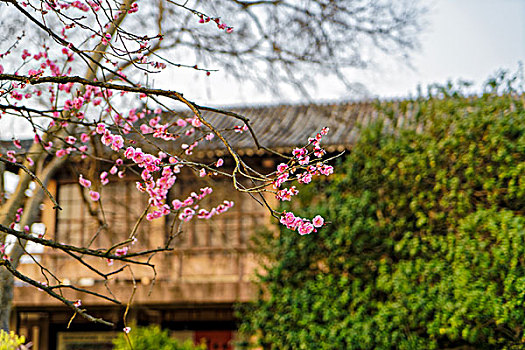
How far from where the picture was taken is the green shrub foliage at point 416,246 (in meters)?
7.14

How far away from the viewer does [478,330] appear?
712 cm

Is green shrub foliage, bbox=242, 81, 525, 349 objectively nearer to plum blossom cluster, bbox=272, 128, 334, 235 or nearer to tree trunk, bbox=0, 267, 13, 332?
tree trunk, bbox=0, 267, 13, 332

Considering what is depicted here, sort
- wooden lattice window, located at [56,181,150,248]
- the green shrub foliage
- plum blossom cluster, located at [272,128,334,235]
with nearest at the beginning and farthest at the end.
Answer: plum blossom cluster, located at [272,128,334,235] → the green shrub foliage → wooden lattice window, located at [56,181,150,248]

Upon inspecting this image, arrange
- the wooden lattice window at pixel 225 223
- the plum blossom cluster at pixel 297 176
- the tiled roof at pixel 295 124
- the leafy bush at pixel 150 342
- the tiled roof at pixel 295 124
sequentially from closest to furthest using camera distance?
1. the plum blossom cluster at pixel 297 176
2. the leafy bush at pixel 150 342
3. the tiled roof at pixel 295 124
4. the tiled roof at pixel 295 124
5. the wooden lattice window at pixel 225 223

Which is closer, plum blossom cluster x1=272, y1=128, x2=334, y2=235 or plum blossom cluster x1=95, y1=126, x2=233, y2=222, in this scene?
plum blossom cluster x1=272, y1=128, x2=334, y2=235

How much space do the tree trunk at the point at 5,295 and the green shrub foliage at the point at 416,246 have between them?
330 centimetres

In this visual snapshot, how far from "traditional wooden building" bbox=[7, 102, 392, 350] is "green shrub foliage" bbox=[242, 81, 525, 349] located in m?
1.58

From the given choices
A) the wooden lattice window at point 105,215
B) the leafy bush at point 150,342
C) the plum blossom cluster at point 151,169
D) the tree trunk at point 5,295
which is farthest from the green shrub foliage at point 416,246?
the wooden lattice window at point 105,215

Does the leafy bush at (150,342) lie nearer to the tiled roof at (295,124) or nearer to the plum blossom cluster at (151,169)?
the tiled roof at (295,124)

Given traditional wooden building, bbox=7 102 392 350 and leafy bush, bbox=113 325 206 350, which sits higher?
traditional wooden building, bbox=7 102 392 350

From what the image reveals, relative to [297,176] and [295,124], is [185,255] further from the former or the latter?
[297,176]

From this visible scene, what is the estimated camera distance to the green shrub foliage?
281 inches

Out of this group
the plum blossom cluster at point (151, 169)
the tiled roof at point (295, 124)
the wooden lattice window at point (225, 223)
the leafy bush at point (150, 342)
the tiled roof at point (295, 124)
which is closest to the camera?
the plum blossom cluster at point (151, 169)

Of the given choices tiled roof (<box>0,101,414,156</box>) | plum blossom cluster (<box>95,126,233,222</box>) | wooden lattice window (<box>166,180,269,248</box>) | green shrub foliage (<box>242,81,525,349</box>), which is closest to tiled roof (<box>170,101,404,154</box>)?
tiled roof (<box>0,101,414,156</box>)
